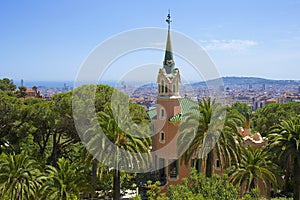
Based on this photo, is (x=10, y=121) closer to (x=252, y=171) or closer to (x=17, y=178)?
(x=17, y=178)

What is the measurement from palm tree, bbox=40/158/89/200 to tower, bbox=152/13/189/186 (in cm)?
671

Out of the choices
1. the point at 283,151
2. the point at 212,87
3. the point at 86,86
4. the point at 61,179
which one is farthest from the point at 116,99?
the point at 283,151

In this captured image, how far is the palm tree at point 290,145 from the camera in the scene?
677 inches

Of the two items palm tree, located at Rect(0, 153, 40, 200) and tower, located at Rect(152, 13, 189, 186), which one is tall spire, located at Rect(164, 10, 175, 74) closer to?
tower, located at Rect(152, 13, 189, 186)

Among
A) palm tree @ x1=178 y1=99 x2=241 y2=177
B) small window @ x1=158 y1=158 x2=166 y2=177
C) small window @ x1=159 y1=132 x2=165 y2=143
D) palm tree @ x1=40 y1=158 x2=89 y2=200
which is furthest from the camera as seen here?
small window @ x1=158 y1=158 x2=166 y2=177

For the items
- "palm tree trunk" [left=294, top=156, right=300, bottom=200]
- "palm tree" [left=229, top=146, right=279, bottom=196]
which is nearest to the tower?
"palm tree" [left=229, top=146, right=279, bottom=196]

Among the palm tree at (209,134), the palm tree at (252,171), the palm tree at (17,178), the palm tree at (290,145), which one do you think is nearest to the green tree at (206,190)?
the palm tree at (209,134)

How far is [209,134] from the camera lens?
52.5 ft

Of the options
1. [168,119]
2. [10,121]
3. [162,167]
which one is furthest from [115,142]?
[10,121]

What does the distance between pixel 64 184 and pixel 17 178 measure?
7.99 ft

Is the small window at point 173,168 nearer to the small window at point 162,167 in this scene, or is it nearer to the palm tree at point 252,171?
the small window at point 162,167

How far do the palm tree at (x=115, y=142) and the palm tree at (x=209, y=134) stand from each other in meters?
2.75

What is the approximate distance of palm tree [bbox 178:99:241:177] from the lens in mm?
16062

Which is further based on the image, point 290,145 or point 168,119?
point 168,119
